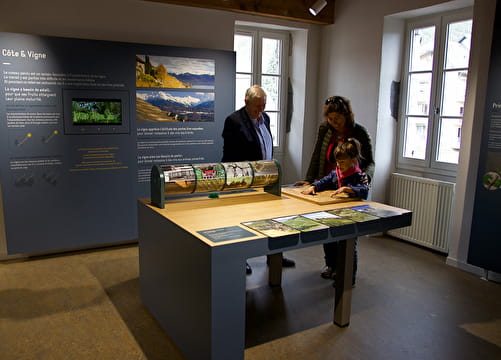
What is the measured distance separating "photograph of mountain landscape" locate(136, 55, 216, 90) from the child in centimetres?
203

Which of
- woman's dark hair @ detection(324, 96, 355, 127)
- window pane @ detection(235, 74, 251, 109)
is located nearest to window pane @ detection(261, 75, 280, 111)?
window pane @ detection(235, 74, 251, 109)

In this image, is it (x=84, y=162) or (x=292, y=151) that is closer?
(x=84, y=162)

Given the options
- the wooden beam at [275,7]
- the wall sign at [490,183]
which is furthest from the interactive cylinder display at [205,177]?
the wooden beam at [275,7]

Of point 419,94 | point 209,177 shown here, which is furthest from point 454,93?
point 209,177

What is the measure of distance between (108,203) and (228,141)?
5.06ft

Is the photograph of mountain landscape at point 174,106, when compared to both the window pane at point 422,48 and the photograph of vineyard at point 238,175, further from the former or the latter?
the window pane at point 422,48

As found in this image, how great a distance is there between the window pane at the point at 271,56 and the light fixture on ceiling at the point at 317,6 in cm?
78

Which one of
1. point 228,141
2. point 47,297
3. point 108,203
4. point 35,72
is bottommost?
point 47,297

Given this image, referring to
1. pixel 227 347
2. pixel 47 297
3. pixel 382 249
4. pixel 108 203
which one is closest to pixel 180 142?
pixel 108 203

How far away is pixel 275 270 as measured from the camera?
366cm

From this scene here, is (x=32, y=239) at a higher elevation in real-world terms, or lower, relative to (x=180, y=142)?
lower

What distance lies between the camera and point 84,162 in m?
4.23

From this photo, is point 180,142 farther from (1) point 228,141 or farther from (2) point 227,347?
(2) point 227,347

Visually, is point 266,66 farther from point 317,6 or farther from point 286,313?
point 286,313
